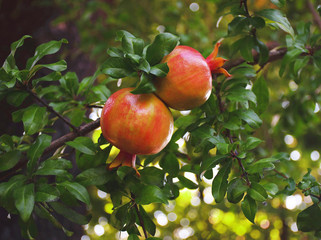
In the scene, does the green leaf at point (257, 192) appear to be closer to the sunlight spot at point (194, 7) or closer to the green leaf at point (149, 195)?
the green leaf at point (149, 195)

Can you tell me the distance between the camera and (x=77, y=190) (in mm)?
607

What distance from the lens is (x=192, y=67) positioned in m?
0.56

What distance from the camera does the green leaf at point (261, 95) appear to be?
831 millimetres

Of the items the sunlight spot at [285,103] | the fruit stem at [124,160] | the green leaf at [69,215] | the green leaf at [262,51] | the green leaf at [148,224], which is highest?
the green leaf at [262,51]

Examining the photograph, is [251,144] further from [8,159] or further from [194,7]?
[194,7]

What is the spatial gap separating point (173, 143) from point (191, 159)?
6.9 inches

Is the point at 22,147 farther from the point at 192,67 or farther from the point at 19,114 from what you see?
the point at 192,67

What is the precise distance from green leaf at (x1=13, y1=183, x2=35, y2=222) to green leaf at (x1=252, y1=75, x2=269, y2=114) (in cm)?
58

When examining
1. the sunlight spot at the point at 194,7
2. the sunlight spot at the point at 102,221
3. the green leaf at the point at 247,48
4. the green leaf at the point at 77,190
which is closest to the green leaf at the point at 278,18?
the green leaf at the point at 247,48

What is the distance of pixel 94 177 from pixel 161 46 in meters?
0.30

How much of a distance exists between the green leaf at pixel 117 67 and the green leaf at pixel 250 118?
261 millimetres

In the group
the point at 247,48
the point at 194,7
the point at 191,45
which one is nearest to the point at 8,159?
the point at 247,48

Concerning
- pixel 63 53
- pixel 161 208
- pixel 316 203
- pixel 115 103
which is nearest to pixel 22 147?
pixel 115 103

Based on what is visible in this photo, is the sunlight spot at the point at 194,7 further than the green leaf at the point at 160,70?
Yes
